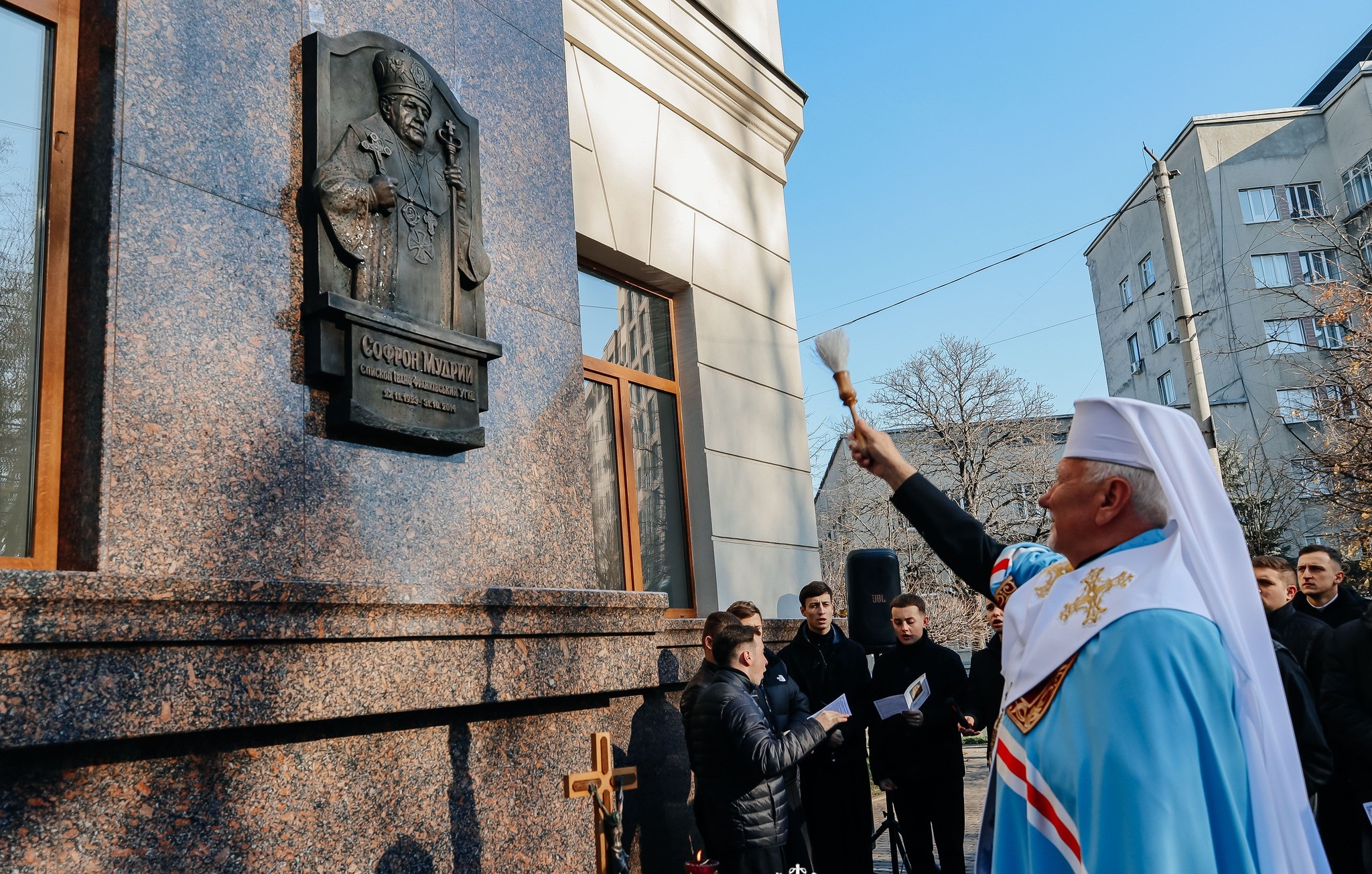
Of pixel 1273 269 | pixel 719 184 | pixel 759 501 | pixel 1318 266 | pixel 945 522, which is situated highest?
pixel 1318 266

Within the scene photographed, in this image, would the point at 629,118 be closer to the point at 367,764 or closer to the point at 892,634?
the point at 367,764

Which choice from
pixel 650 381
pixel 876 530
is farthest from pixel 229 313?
pixel 876 530

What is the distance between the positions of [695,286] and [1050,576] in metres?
5.81

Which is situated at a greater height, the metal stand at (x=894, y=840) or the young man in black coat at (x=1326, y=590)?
the young man in black coat at (x=1326, y=590)

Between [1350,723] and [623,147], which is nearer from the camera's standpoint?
[1350,723]

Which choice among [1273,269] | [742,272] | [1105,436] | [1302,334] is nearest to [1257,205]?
[1273,269]

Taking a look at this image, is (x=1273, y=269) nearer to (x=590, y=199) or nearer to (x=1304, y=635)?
(x=1304, y=635)

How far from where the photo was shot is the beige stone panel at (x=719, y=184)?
324 inches

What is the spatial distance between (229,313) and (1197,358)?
1486 centimetres

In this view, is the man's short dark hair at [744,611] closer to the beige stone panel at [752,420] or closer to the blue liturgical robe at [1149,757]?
the beige stone panel at [752,420]

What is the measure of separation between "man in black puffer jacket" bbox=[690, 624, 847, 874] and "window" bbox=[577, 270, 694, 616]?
180 centimetres

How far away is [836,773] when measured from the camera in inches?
293

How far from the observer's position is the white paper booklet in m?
6.86

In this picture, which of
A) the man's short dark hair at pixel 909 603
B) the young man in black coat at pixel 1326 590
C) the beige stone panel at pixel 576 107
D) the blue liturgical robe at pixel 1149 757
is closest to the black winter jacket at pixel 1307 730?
the young man in black coat at pixel 1326 590
